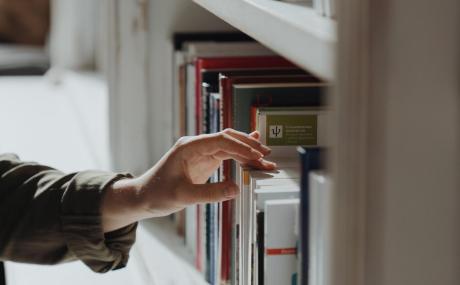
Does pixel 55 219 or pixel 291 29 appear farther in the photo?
pixel 55 219

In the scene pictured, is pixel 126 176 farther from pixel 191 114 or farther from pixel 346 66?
pixel 346 66

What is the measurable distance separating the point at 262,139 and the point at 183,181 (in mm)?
96

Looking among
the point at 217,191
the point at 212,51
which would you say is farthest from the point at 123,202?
the point at 212,51

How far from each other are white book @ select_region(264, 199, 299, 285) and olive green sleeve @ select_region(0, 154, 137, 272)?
245 mm

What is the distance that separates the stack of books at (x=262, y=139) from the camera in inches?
31.5

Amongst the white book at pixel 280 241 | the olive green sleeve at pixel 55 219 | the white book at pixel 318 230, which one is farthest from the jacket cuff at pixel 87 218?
the white book at pixel 318 230

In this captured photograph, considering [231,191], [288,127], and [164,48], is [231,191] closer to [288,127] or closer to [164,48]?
[288,127]

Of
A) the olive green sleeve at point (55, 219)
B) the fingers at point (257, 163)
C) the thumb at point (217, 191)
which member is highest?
the fingers at point (257, 163)

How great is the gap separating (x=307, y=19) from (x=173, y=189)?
0.33 meters

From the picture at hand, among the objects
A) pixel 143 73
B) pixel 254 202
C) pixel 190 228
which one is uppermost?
pixel 143 73

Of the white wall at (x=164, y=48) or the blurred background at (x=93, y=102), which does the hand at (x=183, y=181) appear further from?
the white wall at (x=164, y=48)

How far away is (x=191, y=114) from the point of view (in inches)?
49.3

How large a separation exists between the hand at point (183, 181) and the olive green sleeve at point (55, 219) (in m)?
0.02

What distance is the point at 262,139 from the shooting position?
0.89 meters
